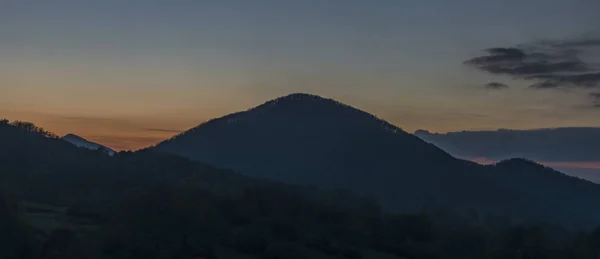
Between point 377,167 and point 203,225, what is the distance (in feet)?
347

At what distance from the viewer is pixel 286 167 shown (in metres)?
174

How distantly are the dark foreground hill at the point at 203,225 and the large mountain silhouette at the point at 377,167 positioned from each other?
3697 centimetres

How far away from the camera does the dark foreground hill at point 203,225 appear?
59375mm

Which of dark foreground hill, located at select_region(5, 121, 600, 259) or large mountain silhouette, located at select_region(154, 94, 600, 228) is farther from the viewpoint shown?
large mountain silhouette, located at select_region(154, 94, 600, 228)

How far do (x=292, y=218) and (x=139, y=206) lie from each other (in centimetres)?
2297

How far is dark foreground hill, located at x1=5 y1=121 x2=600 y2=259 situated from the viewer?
59.4 m

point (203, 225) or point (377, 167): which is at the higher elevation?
point (377, 167)

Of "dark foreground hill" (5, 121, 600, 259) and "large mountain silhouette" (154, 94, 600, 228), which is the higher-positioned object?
"large mountain silhouette" (154, 94, 600, 228)

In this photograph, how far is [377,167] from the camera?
17525 centimetres

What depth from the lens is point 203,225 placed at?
73062 mm

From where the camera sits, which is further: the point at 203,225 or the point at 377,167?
the point at 377,167

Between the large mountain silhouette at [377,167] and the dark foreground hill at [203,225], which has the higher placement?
the large mountain silhouette at [377,167]

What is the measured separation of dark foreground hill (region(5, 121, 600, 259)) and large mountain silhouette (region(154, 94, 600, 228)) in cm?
3697

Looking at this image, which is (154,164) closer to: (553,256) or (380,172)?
(380,172)
